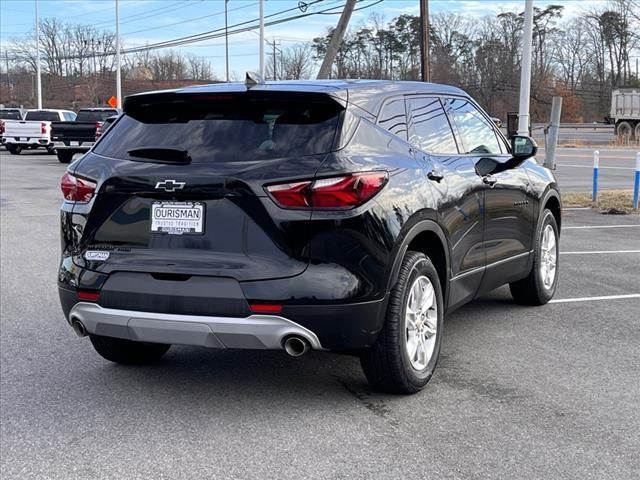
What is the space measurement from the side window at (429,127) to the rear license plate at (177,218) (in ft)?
4.85

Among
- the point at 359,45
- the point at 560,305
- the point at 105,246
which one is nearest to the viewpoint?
the point at 105,246

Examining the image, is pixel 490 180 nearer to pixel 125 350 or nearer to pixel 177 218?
pixel 177 218

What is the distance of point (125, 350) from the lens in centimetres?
512

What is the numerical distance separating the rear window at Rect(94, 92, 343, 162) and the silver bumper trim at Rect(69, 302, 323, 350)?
841mm

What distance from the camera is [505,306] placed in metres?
6.90

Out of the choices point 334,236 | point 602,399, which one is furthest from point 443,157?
point 602,399

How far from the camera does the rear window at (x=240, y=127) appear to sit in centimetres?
413

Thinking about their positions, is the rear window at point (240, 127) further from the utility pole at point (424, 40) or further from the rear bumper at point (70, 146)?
the rear bumper at point (70, 146)

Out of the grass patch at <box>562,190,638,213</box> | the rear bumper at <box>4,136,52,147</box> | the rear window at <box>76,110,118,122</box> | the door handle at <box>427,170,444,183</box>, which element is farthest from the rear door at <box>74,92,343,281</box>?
the rear bumper at <box>4,136,52,147</box>

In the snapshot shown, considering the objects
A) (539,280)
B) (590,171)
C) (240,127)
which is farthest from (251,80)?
(590,171)

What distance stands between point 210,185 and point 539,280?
3.63 meters

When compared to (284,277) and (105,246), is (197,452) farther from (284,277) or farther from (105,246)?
(105,246)

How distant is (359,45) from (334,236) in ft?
281

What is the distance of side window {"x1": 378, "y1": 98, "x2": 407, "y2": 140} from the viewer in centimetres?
463
